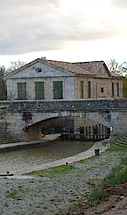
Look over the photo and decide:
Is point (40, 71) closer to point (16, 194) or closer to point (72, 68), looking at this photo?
point (72, 68)

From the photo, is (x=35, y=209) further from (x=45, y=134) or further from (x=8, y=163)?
(x=45, y=134)

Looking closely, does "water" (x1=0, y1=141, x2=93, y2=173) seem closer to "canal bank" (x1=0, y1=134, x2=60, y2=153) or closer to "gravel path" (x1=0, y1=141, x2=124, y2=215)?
"canal bank" (x1=0, y1=134, x2=60, y2=153)

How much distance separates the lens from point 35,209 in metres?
13.7

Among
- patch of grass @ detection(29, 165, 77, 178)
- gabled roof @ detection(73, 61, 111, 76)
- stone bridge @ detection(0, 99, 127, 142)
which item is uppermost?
gabled roof @ detection(73, 61, 111, 76)

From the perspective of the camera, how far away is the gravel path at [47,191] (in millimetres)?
13817

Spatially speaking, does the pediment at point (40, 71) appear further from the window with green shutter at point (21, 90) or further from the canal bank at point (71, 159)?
the canal bank at point (71, 159)

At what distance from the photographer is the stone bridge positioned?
123 feet

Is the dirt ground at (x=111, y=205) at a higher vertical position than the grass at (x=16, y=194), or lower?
higher

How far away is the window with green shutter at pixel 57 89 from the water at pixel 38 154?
20.7ft

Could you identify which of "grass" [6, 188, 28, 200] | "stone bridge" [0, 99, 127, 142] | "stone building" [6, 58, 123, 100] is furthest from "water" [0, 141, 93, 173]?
"grass" [6, 188, 28, 200]

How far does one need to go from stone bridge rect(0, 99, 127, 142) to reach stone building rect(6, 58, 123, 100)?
4448 mm

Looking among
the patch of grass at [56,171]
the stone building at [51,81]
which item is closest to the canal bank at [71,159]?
the patch of grass at [56,171]

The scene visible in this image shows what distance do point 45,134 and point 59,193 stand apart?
30.4 metres

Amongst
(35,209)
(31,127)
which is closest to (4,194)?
(35,209)
